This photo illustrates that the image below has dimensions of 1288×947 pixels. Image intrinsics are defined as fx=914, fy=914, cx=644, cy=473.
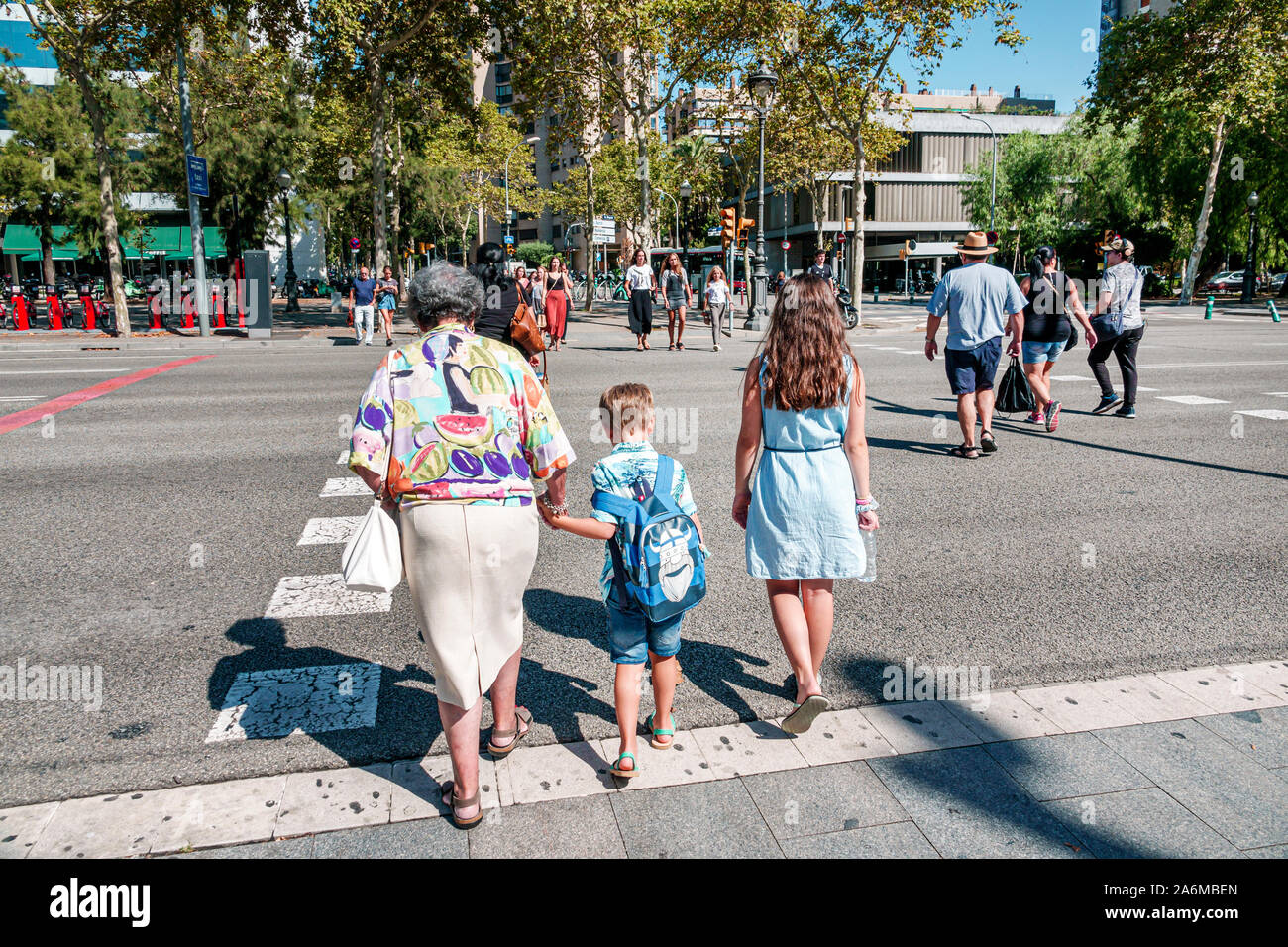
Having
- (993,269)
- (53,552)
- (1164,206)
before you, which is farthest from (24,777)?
(1164,206)

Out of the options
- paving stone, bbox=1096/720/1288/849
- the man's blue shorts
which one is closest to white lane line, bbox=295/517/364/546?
paving stone, bbox=1096/720/1288/849

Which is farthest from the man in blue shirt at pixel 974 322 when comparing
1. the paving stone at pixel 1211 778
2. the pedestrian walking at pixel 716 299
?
the pedestrian walking at pixel 716 299

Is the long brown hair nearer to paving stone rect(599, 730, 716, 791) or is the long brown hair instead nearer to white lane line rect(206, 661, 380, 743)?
paving stone rect(599, 730, 716, 791)

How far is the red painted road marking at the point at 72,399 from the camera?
9.87m

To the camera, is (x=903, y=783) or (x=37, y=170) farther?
(x=37, y=170)

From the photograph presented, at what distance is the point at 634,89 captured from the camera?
2941 centimetres

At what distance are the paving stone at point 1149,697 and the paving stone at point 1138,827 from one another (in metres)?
0.63

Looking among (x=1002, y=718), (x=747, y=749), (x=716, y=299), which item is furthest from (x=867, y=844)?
(x=716, y=299)

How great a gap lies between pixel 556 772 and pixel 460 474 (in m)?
1.15

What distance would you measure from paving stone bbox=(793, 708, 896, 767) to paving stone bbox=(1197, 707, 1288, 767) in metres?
1.24

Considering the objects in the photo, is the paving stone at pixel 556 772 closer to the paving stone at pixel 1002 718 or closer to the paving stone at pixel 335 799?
the paving stone at pixel 335 799

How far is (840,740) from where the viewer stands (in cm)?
338
